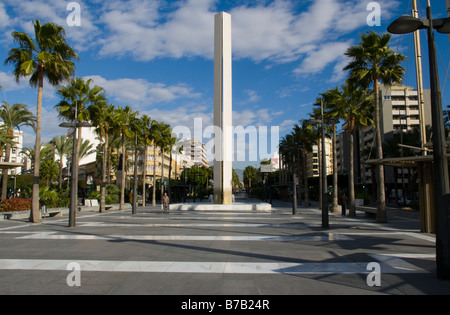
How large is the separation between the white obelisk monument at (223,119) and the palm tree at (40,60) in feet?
59.1

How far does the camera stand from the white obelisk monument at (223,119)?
119 ft

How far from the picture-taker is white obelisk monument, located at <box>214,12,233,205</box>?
36188mm

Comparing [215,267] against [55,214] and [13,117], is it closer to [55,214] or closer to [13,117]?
[55,214]

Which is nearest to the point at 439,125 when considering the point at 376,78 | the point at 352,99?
the point at 376,78

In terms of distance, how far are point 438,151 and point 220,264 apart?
5.80 meters

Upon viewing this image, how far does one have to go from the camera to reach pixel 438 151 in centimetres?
739

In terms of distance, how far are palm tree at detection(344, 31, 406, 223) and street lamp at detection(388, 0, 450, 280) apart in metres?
12.7

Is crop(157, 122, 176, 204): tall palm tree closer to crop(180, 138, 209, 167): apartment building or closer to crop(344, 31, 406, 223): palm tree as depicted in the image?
crop(344, 31, 406, 223): palm tree

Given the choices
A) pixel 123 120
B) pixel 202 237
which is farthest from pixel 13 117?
pixel 202 237

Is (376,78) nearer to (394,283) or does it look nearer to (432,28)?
(432,28)

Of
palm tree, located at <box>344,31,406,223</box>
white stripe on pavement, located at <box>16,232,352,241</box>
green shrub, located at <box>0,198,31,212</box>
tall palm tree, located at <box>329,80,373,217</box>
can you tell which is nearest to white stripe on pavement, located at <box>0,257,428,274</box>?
white stripe on pavement, located at <box>16,232,352,241</box>

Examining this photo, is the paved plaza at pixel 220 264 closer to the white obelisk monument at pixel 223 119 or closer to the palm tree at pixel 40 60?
the palm tree at pixel 40 60

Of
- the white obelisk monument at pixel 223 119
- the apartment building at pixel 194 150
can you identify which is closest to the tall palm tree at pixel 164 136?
the white obelisk monument at pixel 223 119
